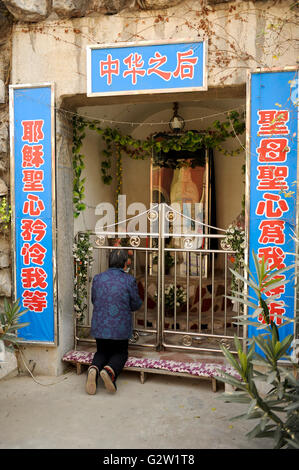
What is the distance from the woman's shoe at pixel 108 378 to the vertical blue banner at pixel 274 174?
137cm

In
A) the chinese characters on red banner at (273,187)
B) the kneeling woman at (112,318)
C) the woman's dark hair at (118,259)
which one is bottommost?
the kneeling woman at (112,318)

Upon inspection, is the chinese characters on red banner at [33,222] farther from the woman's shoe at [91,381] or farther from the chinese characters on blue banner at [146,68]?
the woman's shoe at [91,381]

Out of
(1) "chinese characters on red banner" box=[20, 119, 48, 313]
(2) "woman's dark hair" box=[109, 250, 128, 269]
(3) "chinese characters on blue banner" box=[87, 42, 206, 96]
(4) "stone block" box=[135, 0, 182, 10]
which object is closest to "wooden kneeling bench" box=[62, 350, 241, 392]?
(1) "chinese characters on red banner" box=[20, 119, 48, 313]

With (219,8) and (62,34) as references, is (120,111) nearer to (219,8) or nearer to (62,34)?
(62,34)

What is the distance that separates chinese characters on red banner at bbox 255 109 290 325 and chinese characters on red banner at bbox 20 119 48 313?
2157mm

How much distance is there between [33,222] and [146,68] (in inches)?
75.0

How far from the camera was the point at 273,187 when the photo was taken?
12.1 ft

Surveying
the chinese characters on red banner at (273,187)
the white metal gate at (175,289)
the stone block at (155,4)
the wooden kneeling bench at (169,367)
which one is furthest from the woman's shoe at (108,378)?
the stone block at (155,4)

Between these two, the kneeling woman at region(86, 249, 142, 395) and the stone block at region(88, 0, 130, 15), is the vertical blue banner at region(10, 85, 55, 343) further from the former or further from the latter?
the stone block at region(88, 0, 130, 15)

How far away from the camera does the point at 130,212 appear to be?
6605 mm

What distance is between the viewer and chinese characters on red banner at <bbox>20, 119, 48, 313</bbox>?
4.21 m

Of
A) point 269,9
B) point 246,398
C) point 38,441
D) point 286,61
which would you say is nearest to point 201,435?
point 246,398

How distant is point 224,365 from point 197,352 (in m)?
0.42

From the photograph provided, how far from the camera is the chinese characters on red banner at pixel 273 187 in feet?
12.0
